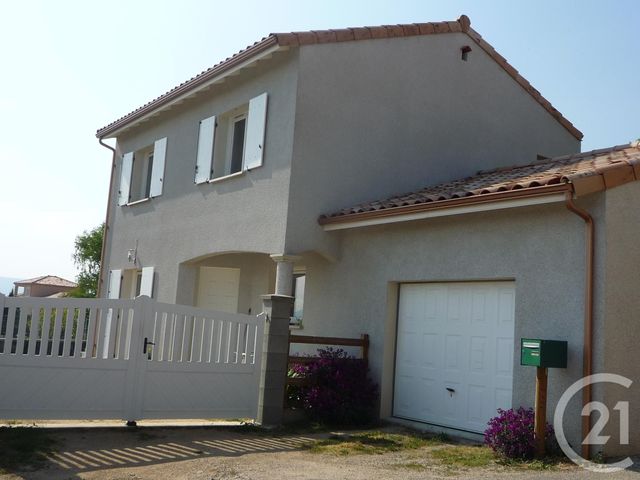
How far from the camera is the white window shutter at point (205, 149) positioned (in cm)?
1319

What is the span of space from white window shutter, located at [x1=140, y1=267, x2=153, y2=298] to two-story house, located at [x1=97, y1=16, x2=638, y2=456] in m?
0.05

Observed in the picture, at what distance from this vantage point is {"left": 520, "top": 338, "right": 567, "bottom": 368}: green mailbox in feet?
24.8

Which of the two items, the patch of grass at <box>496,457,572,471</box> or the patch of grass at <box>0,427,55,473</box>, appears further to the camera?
the patch of grass at <box>496,457,572,471</box>

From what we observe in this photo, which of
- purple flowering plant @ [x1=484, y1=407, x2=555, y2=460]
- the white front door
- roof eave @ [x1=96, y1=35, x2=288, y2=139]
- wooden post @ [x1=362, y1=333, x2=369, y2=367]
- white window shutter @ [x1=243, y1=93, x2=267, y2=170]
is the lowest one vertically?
purple flowering plant @ [x1=484, y1=407, x2=555, y2=460]

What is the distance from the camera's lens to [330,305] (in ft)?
37.8

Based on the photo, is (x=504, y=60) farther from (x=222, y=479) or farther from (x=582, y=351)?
(x=222, y=479)

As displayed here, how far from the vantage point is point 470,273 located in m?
9.28

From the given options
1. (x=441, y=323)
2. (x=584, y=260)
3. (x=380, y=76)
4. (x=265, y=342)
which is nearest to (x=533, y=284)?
(x=584, y=260)

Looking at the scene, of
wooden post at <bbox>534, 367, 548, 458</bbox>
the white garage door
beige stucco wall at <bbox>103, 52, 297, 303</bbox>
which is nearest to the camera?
wooden post at <bbox>534, 367, 548, 458</bbox>

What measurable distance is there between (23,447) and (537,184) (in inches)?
249

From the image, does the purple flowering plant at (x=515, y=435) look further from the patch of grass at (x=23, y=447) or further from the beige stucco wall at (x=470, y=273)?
the patch of grass at (x=23, y=447)

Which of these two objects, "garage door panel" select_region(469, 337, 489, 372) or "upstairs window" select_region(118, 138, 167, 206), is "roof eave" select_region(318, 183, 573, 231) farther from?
"upstairs window" select_region(118, 138, 167, 206)

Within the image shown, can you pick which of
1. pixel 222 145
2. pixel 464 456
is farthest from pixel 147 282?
pixel 464 456

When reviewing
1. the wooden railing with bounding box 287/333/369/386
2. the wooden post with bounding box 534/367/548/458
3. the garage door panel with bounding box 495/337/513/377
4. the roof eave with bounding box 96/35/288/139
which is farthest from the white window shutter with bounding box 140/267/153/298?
the wooden post with bounding box 534/367/548/458
